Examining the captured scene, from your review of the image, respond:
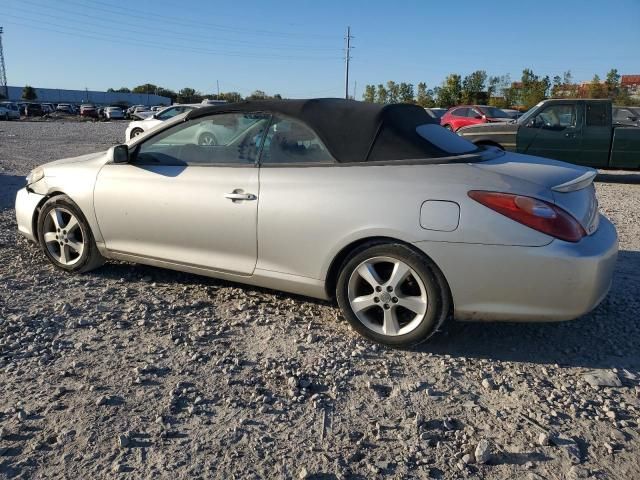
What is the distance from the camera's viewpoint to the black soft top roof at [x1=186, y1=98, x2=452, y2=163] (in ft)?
11.4

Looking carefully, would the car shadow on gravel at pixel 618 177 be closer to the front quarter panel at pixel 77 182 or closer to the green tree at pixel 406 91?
the front quarter panel at pixel 77 182

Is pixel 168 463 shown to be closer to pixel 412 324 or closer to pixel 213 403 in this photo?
pixel 213 403

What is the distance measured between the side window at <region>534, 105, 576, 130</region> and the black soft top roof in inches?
319

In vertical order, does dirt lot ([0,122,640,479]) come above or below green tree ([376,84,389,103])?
below

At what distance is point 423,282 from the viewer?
10.5ft

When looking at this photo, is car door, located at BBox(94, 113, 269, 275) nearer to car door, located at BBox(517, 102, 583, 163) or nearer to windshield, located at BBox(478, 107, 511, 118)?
car door, located at BBox(517, 102, 583, 163)

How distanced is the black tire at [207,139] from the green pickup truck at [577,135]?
790 centimetres

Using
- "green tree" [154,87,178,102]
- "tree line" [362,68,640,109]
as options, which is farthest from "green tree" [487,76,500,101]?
"green tree" [154,87,178,102]

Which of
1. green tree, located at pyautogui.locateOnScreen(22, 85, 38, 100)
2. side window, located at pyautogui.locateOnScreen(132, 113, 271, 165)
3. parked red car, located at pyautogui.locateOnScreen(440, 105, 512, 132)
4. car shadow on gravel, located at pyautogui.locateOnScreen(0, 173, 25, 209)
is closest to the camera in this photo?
side window, located at pyautogui.locateOnScreen(132, 113, 271, 165)

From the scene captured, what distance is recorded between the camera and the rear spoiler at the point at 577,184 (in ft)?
10.5

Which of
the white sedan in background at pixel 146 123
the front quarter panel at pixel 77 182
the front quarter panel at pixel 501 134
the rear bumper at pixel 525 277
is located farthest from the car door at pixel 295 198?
the white sedan in background at pixel 146 123

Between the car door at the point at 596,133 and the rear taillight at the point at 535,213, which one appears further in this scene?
the car door at the point at 596,133

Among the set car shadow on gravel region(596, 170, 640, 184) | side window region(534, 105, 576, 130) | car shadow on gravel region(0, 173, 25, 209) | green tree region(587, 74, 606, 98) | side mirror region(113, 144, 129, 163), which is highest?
green tree region(587, 74, 606, 98)

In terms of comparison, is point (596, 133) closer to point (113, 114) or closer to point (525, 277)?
point (525, 277)
